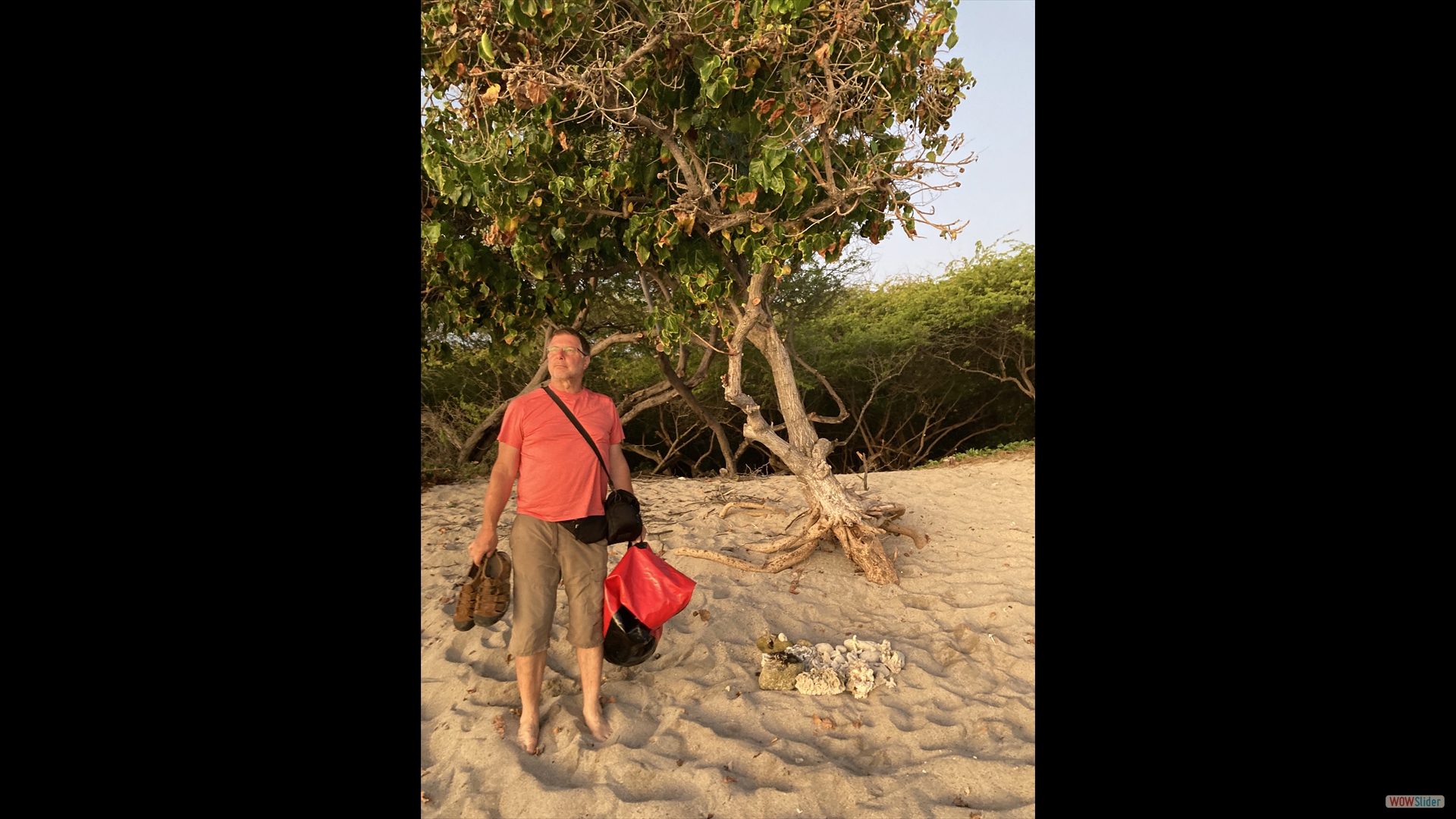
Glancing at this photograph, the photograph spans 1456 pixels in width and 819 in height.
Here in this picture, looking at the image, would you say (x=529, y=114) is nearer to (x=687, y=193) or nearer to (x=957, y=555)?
(x=687, y=193)

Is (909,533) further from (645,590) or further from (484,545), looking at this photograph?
(484,545)

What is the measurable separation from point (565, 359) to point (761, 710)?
1636 millimetres

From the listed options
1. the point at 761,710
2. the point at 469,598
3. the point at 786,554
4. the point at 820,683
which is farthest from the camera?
the point at 786,554

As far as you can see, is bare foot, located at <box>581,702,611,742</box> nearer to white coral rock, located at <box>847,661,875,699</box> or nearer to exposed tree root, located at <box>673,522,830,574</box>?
white coral rock, located at <box>847,661,875,699</box>

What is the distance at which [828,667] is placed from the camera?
9.57 feet

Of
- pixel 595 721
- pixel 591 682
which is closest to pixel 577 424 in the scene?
pixel 591 682

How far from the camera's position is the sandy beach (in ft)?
7.15

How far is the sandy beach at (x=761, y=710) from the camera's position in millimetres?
2180

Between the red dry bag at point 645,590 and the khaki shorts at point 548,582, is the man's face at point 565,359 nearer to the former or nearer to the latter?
the khaki shorts at point 548,582

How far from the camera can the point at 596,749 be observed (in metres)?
2.37

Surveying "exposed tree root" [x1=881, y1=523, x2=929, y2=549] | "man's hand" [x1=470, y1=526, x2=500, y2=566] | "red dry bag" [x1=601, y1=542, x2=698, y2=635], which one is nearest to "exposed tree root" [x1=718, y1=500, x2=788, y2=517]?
"exposed tree root" [x1=881, y1=523, x2=929, y2=549]

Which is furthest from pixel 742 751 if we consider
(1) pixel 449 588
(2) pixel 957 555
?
(2) pixel 957 555

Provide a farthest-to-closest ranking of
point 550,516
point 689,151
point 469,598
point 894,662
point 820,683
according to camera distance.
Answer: point 689,151, point 894,662, point 820,683, point 469,598, point 550,516

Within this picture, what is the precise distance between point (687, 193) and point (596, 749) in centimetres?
258
